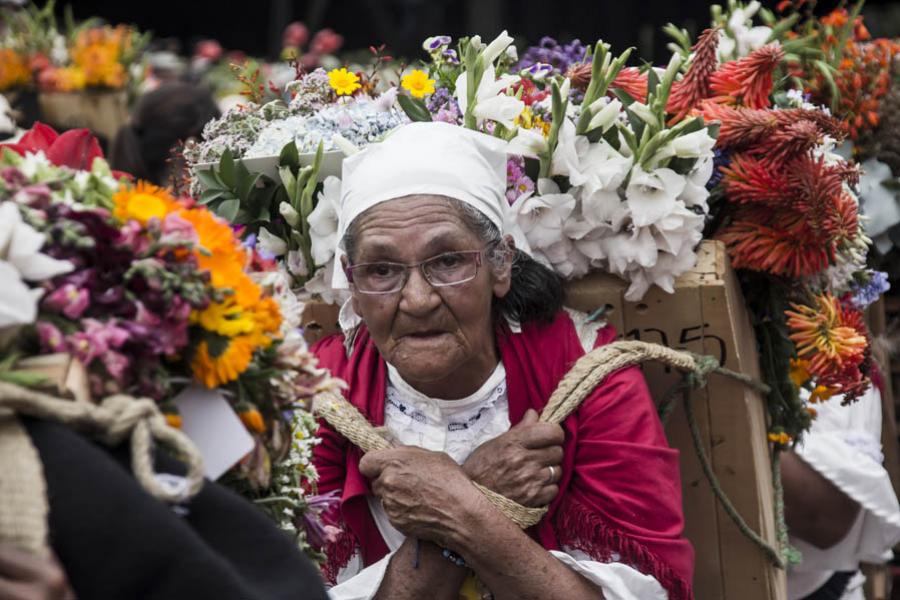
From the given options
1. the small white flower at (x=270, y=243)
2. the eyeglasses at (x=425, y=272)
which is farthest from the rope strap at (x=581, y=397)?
the small white flower at (x=270, y=243)

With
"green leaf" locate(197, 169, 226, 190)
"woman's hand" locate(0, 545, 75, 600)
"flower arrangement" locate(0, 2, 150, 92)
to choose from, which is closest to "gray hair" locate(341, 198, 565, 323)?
"green leaf" locate(197, 169, 226, 190)

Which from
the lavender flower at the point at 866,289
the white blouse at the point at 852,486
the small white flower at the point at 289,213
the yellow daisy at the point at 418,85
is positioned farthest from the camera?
the white blouse at the point at 852,486

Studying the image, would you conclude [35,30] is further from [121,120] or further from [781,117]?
[781,117]

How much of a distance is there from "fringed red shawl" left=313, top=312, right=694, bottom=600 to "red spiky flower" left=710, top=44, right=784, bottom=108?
791 millimetres

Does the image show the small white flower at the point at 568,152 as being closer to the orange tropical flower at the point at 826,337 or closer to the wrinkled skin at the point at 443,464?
the wrinkled skin at the point at 443,464

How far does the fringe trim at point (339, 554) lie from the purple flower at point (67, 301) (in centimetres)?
131

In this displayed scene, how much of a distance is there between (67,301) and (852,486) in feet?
9.03

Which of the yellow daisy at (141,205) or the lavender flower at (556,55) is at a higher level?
the yellow daisy at (141,205)

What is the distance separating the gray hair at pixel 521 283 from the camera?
276 centimetres

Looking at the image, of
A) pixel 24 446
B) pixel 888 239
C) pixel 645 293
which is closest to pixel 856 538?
pixel 888 239

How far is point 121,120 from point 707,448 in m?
4.83

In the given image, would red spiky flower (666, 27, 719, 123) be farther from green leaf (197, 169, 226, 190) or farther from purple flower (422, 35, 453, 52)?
green leaf (197, 169, 226, 190)

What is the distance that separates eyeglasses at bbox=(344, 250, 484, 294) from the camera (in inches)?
105

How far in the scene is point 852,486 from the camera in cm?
375
